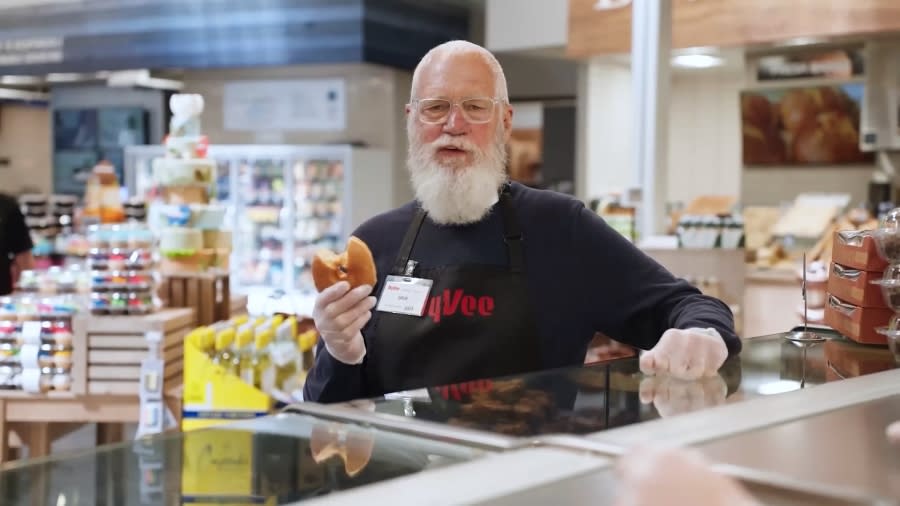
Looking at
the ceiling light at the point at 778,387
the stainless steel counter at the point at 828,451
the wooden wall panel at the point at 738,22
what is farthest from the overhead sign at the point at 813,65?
the stainless steel counter at the point at 828,451

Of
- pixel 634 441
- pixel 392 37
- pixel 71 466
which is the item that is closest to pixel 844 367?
pixel 634 441

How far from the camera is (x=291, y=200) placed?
9648 millimetres

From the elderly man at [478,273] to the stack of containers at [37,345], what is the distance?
8.14 ft

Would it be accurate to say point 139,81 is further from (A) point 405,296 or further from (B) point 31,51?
(A) point 405,296

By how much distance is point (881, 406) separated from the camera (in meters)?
1.35

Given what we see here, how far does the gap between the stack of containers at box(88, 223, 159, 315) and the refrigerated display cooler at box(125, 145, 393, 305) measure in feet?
15.9

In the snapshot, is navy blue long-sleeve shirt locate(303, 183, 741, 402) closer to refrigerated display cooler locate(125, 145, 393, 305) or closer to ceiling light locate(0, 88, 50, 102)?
refrigerated display cooler locate(125, 145, 393, 305)

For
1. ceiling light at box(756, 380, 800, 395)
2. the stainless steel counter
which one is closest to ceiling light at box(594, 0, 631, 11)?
ceiling light at box(756, 380, 800, 395)

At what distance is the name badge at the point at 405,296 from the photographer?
232 cm

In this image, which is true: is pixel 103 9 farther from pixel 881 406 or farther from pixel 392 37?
pixel 881 406

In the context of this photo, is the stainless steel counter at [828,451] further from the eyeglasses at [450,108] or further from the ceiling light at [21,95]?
the ceiling light at [21,95]

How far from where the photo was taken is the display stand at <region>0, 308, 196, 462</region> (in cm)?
441

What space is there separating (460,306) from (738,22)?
5.17m

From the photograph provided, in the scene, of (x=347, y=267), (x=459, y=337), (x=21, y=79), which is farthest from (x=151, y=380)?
(x=21, y=79)
